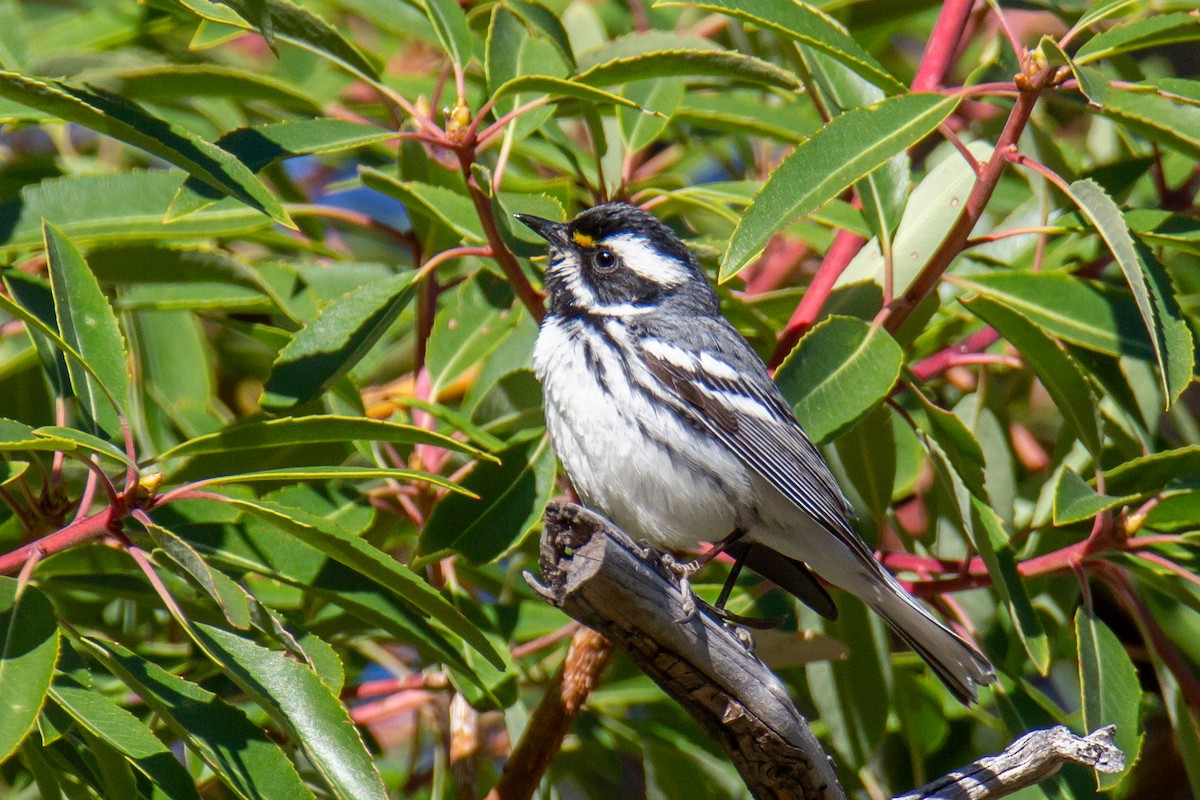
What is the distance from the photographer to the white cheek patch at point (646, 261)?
12.0 ft

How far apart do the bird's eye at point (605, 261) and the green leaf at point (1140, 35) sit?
1382 mm

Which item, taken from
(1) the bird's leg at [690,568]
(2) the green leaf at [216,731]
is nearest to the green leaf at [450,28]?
(1) the bird's leg at [690,568]

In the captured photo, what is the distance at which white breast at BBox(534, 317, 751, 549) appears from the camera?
10.7 ft

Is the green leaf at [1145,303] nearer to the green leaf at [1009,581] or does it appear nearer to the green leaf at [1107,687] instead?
the green leaf at [1009,581]

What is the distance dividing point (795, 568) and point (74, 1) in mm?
3572

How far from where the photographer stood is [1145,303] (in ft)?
8.25

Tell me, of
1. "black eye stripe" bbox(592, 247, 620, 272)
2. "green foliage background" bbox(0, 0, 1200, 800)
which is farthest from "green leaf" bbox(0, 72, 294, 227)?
"black eye stripe" bbox(592, 247, 620, 272)

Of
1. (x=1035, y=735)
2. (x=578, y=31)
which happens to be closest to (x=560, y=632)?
(x=1035, y=735)

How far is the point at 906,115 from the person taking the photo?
2.85 metres

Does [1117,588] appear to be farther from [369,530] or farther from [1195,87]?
[369,530]

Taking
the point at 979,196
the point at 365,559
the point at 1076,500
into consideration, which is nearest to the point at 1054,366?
the point at 1076,500

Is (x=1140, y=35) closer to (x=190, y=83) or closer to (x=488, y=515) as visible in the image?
(x=488, y=515)

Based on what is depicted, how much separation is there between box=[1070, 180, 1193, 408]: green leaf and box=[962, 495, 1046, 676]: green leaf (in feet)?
1.69

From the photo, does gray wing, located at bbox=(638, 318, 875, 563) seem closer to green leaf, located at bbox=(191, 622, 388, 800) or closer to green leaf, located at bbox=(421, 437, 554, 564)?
green leaf, located at bbox=(421, 437, 554, 564)
